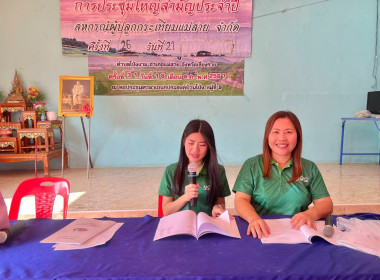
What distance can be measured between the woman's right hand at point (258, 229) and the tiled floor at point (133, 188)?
5.48 ft

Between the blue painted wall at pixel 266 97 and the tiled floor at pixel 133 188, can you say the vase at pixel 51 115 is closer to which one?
the blue painted wall at pixel 266 97

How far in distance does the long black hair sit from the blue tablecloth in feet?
1.70

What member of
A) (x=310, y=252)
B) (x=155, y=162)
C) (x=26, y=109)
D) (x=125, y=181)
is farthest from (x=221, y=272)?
(x=26, y=109)

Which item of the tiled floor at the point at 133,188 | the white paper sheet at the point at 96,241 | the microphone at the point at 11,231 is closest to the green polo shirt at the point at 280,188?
the white paper sheet at the point at 96,241

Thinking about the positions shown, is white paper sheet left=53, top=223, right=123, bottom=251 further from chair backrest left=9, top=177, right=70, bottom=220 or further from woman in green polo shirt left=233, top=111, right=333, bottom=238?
chair backrest left=9, top=177, right=70, bottom=220

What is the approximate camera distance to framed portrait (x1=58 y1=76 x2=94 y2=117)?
13.0ft

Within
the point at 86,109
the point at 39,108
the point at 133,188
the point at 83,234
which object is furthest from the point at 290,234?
the point at 39,108

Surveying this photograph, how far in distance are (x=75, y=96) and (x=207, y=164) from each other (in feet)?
10.2

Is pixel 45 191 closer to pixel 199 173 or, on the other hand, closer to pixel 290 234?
pixel 199 173

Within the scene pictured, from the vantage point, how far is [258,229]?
1024 millimetres

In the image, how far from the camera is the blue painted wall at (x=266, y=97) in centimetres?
464

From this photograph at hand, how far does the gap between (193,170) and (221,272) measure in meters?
0.50

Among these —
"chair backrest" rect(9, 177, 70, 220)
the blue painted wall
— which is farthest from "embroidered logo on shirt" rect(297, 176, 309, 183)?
the blue painted wall

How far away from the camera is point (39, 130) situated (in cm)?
409
